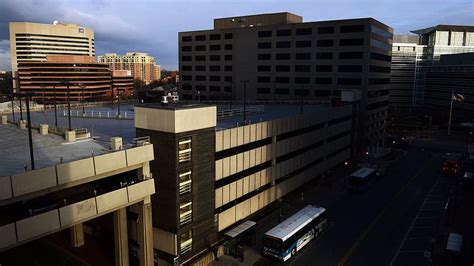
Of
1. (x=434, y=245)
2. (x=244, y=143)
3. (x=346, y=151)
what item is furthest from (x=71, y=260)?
(x=346, y=151)

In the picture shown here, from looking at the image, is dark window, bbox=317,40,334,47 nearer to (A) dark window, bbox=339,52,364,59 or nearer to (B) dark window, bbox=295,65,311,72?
(A) dark window, bbox=339,52,364,59

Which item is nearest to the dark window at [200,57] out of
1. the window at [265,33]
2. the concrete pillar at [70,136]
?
the window at [265,33]

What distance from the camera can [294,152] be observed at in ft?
172

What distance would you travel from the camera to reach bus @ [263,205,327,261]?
114 ft

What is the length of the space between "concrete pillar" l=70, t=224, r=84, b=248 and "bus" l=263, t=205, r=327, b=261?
19.4 meters

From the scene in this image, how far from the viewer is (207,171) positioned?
35.9 meters

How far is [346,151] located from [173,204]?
48.8 metres

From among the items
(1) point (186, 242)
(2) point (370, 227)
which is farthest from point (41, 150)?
(2) point (370, 227)

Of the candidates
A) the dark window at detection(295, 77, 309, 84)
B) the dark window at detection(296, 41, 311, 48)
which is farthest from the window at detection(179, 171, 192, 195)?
the dark window at detection(296, 41, 311, 48)

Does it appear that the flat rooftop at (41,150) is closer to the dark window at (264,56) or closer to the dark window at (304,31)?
the dark window at (304,31)

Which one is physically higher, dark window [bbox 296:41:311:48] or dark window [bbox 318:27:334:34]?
dark window [bbox 318:27:334:34]

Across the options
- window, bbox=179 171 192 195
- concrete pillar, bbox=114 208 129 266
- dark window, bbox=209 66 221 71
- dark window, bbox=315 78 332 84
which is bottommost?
concrete pillar, bbox=114 208 129 266

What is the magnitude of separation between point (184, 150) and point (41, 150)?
12.0 metres

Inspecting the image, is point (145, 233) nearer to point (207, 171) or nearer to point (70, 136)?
point (207, 171)
